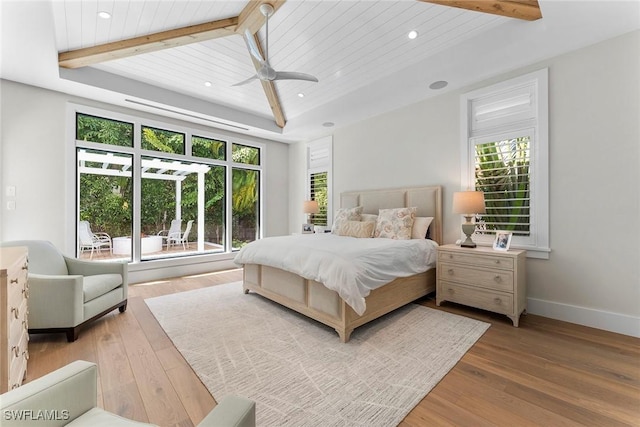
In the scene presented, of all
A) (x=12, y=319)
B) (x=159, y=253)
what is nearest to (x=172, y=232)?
(x=159, y=253)

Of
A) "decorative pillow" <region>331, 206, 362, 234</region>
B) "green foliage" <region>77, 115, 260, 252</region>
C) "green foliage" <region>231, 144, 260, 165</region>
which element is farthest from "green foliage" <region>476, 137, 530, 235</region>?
"green foliage" <region>77, 115, 260, 252</region>

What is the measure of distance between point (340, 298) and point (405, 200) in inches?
96.4

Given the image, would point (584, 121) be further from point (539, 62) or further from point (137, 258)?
point (137, 258)

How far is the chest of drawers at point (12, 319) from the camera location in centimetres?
138

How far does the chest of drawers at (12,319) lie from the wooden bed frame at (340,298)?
2.10 meters

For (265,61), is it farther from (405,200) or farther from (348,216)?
(405,200)

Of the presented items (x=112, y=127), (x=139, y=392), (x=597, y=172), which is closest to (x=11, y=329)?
(x=139, y=392)

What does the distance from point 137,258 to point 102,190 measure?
1.25 meters

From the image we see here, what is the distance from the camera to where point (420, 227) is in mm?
3885

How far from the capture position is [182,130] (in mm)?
5156

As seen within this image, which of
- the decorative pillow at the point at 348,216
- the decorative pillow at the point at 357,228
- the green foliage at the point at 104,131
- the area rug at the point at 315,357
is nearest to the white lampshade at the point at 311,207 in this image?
the decorative pillow at the point at 348,216

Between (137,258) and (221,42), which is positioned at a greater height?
(221,42)

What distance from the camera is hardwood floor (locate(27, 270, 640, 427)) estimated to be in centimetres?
162

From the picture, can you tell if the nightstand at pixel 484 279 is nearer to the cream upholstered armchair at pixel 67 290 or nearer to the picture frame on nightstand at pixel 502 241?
the picture frame on nightstand at pixel 502 241
